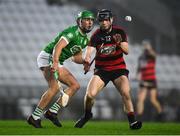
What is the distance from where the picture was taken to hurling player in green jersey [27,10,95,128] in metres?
9.27

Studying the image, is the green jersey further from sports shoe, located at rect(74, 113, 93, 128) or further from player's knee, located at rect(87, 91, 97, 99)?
sports shoe, located at rect(74, 113, 93, 128)

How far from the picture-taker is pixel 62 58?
9.70 m

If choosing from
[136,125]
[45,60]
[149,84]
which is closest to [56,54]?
[45,60]

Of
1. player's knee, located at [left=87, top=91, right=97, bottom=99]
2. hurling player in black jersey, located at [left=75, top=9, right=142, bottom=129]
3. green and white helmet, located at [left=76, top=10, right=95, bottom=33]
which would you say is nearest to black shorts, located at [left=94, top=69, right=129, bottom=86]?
hurling player in black jersey, located at [left=75, top=9, right=142, bottom=129]

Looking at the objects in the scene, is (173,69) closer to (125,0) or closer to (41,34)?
(125,0)

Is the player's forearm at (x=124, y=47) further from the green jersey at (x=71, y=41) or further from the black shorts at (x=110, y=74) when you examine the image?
the green jersey at (x=71, y=41)

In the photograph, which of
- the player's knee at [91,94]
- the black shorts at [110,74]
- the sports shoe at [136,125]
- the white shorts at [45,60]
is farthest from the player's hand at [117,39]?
the white shorts at [45,60]

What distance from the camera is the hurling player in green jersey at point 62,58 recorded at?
927 centimetres

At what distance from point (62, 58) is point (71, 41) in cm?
34

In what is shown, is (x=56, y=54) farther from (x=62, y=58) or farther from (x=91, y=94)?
(x=91, y=94)

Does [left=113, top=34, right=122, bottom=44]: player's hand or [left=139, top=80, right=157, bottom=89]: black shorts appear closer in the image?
[left=113, top=34, right=122, bottom=44]: player's hand

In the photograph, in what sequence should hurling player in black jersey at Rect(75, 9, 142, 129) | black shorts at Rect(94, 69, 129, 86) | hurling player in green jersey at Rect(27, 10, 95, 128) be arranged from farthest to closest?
hurling player in green jersey at Rect(27, 10, 95, 128) → black shorts at Rect(94, 69, 129, 86) → hurling player in black jersey at Rect(75, 9, 142, 129)

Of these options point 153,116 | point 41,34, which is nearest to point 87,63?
point 153,116

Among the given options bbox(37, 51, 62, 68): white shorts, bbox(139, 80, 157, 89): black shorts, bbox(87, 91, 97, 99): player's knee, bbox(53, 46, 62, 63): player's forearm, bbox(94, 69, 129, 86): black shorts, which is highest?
bbox(53, 46, 62, 63): player's forearm
